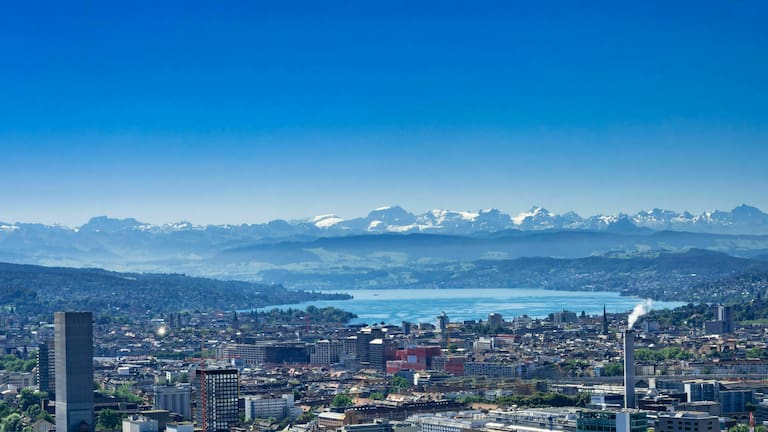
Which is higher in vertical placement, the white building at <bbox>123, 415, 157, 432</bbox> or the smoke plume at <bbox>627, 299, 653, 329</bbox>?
the smoke plume at <bbox>627, 299, 653, 329</bbox>

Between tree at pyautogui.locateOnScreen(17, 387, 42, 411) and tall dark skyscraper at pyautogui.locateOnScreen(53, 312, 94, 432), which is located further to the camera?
tree at pyautogui.locateOnScreen(17, 387, 42, 411)

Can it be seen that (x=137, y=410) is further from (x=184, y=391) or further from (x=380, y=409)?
(x=380, y=409)

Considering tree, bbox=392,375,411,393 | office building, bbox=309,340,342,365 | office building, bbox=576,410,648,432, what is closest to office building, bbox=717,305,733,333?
office building, bbox=309,340,342,365

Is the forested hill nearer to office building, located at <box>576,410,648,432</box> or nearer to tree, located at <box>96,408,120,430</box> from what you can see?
tree, located at <box>96,408,120,430</box>

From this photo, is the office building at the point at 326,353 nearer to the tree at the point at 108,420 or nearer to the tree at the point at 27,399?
the tree at the point at 27,399

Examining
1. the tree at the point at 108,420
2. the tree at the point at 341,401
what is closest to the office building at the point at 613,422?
the tree at the point at 108,420

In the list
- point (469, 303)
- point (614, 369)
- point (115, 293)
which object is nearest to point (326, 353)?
point (614, 369)
